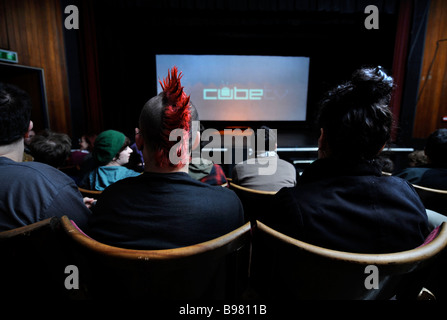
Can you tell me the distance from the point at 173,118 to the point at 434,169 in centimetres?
162

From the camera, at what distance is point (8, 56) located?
3.24m

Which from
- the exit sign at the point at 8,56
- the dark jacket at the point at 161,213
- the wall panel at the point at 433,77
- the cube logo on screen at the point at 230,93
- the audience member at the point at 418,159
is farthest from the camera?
the cube logo on screen at the point at 230,93

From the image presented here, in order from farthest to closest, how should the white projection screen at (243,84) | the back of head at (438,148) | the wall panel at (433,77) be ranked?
the white projection screen at (243,84)
the wall panel at (433,77)
the back of head at (438,148)

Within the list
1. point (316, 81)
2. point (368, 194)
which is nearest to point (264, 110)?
point (316, 81)

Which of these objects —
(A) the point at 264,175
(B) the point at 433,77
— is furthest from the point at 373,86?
(B) the point at 433,77

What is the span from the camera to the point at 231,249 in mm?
592

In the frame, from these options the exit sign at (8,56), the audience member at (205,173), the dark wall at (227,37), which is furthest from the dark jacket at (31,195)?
the dark wall at (227,37)

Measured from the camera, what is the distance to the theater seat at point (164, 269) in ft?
1.73

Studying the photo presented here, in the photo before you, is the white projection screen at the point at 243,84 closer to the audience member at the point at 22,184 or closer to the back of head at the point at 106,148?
the back of head at the point at 106,148

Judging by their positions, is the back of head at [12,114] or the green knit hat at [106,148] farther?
the green knit hat at [106,148]

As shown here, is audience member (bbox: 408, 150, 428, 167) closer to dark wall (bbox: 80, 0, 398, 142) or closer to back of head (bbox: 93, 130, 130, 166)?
back of head (bbox: 93, 130, 130, 166)

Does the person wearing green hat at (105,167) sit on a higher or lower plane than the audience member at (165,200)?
lower
